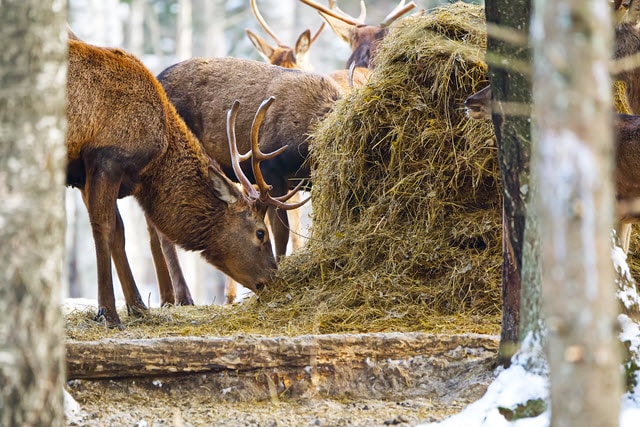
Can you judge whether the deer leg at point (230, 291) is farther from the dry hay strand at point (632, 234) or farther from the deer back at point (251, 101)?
the dry hay strand at point (632, 234)

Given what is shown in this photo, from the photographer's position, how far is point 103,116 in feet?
21.6

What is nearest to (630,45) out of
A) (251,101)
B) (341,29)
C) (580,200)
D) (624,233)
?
(624,233)

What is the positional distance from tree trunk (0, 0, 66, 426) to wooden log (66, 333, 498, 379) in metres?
1.56

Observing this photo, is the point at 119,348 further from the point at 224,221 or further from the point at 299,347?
the point at 224,221

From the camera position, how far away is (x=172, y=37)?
2897 cm

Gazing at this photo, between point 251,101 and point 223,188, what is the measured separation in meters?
2.02

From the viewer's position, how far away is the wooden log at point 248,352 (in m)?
4.50

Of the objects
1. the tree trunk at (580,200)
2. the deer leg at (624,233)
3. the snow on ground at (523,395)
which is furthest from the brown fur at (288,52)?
the tree trunk at (580,200)

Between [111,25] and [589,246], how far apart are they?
20013mm

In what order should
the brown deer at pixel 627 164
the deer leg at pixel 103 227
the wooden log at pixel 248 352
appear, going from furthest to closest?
1. the deer leg at pixel 103 227
2. the brown deer at pixel 627 164
3. the wooden log at pixel 248 352

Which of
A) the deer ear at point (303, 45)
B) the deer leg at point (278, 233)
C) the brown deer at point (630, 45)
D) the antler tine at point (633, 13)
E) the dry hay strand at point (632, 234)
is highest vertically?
the deer ear at point (303, 45)

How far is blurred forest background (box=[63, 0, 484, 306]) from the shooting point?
2138 centimetres

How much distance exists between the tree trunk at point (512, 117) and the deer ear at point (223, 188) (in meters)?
3.42

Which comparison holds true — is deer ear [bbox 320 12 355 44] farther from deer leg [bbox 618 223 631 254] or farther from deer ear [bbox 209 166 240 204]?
deer leg [bbox 618 223 631 254]
